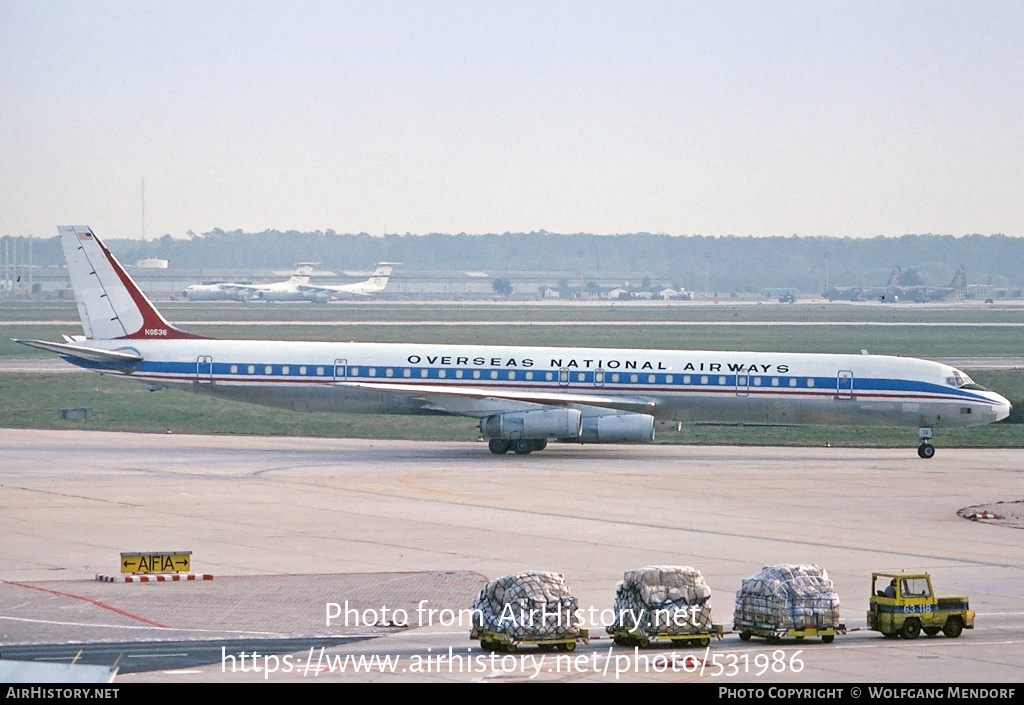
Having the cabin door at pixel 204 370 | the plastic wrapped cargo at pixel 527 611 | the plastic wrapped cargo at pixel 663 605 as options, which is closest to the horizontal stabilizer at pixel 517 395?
the cabin door at pixel 204 370

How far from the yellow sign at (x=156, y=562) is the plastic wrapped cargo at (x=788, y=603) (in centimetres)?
1041

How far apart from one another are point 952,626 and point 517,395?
94.5ft

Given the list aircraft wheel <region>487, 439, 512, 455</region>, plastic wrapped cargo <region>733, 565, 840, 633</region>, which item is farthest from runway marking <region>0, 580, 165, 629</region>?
aircraft wheel <region>487, 439, 512, 455</region>

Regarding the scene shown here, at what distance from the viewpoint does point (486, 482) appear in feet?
134

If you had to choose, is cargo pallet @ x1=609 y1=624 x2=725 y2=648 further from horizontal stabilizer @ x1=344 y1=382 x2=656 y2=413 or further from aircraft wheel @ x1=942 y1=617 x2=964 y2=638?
horizontal stabilizer @ x1=344 y1=382 x2=656 y2=413

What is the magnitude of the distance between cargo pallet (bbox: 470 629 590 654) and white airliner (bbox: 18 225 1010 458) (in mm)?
27633

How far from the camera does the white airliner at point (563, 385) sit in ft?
157

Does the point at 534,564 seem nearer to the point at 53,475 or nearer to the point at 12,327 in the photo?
the point at 53,475

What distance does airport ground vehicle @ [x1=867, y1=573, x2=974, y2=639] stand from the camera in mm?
20406

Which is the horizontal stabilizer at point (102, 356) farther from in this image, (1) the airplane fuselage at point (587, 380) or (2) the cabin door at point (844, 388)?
(2) the cabin door at point (844, 388)

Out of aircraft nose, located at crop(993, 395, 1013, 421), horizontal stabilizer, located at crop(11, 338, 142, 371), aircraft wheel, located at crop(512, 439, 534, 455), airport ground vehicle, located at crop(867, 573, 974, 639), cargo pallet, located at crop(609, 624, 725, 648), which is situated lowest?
aircraft wheel, located at crop(512, 439, 534, 455)

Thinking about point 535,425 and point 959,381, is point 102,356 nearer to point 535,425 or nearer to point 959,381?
point 535,425

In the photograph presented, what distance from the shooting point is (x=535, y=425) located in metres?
47.3

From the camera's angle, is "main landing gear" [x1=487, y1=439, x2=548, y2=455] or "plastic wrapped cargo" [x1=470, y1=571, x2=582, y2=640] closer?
"plastic wrapped cargo" [x1=470, y1=571, x2=582, y2=640]
